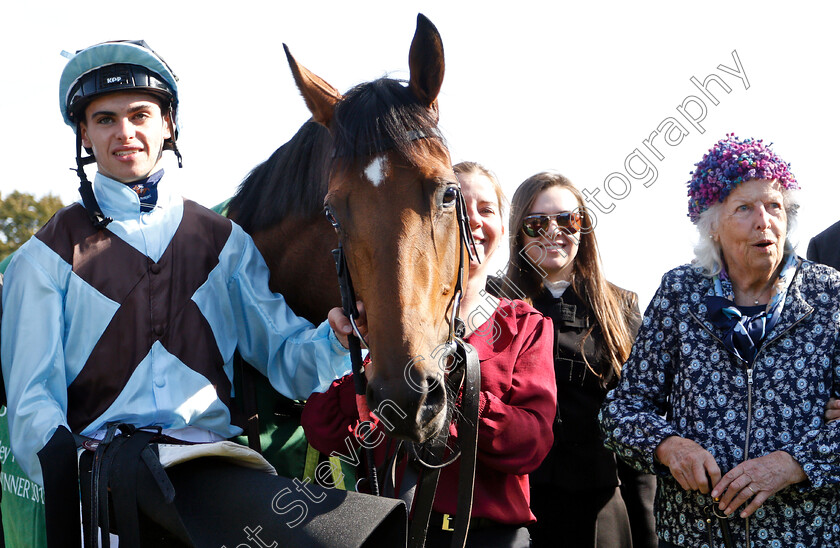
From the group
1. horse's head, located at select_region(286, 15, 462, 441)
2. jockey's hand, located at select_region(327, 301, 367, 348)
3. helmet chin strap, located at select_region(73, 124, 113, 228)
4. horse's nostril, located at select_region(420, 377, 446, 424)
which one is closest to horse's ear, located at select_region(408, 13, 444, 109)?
horse's head, located at select_region(286, 15, 462, 441)

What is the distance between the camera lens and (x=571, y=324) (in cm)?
340

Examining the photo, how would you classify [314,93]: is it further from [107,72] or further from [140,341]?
[140,341]

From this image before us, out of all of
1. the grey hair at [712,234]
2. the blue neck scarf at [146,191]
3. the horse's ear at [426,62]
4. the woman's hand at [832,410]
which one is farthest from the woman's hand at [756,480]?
the blue neck scarf at [146,191]

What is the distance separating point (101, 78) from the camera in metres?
2.70

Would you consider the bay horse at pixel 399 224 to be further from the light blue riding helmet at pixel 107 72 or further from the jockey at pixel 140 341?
the light blue riding helmet at pixel 107 72

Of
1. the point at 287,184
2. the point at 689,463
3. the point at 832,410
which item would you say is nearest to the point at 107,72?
Answer: the point at 287,184

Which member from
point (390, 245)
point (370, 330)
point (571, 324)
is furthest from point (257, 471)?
point (571, 324)

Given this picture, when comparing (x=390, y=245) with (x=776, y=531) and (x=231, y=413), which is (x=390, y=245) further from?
(x=776, y=531)

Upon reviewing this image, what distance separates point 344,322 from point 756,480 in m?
1.54

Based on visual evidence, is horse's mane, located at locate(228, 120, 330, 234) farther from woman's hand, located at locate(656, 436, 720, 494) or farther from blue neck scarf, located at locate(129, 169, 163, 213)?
woman's hand, located at locate(656, 436, 720, 494)

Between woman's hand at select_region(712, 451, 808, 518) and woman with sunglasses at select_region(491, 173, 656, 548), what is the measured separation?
701 mm

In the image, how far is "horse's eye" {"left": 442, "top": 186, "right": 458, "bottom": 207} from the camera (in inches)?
87.8

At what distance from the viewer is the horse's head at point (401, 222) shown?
1.95 metres

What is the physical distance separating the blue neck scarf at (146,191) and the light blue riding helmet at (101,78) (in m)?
0.15
